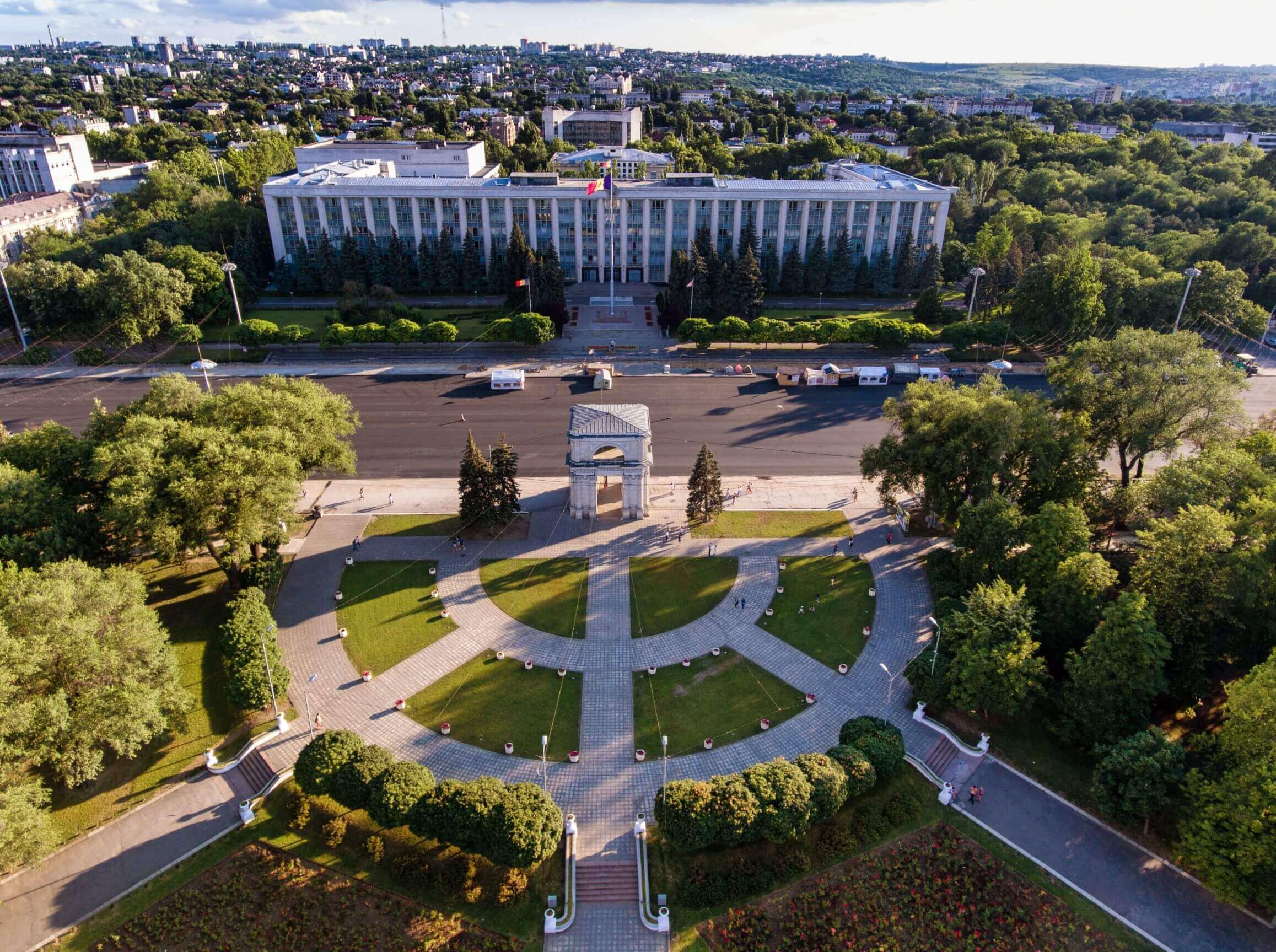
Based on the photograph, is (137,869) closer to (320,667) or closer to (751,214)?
(320,667)

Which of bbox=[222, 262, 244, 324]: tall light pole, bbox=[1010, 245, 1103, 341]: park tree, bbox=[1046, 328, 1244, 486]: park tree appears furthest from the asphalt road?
bbox=[1046, 328, 1244, 486]: park tree

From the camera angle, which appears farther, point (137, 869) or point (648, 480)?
point (648, 480)

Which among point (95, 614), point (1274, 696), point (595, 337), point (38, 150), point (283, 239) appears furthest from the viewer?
point (38, 150)

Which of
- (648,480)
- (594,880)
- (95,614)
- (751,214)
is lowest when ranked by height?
(594,880)

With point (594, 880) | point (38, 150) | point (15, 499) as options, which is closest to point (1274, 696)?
point (594, 880)

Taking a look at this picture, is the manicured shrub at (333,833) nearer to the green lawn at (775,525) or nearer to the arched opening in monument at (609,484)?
the arched opening in monument at (609,484)

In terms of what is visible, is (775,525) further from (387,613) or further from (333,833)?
(333,833)
